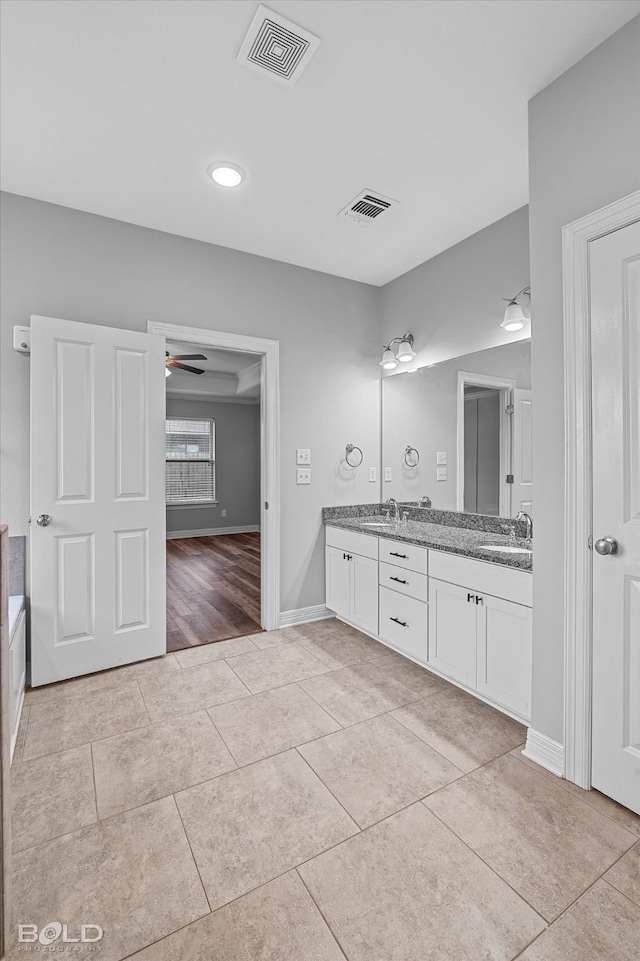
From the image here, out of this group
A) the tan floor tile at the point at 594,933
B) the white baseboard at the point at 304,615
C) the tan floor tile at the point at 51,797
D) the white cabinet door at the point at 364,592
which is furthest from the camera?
the white baseboard at the point at 304,615

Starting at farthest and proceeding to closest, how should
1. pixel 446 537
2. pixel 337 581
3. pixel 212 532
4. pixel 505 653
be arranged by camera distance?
pixel 212 532 < pixel 337 581 < pixel 446 537 < pixel 505 653

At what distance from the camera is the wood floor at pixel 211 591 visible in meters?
3.36

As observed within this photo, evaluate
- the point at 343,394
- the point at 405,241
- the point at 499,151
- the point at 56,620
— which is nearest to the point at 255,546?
the point at 343,394

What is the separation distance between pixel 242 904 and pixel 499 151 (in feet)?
10.1

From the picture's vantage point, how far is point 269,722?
7.12 feet

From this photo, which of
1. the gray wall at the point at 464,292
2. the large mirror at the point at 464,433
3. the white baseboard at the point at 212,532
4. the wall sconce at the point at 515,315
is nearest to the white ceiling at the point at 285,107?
the gray wall at the point at 464,292

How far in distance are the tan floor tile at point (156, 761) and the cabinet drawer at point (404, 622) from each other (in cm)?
118

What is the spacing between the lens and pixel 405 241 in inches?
120

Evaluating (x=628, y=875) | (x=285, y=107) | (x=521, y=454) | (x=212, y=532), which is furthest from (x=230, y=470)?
(x=628, y=875)

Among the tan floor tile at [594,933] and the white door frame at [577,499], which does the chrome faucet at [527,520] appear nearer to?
the white door frame at [577,499]

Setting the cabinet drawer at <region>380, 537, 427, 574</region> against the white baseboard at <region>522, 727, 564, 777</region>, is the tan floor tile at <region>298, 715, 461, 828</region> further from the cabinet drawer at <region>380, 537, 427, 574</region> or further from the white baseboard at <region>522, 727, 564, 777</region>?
the cabinet drawer at <region>380, 537, 427, 574</region>

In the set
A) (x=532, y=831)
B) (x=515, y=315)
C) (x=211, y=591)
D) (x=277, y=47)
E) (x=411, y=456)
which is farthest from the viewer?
(x=211, y=591)

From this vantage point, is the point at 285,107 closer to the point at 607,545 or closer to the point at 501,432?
the point at 501,432

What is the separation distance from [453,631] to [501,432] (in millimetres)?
1199
